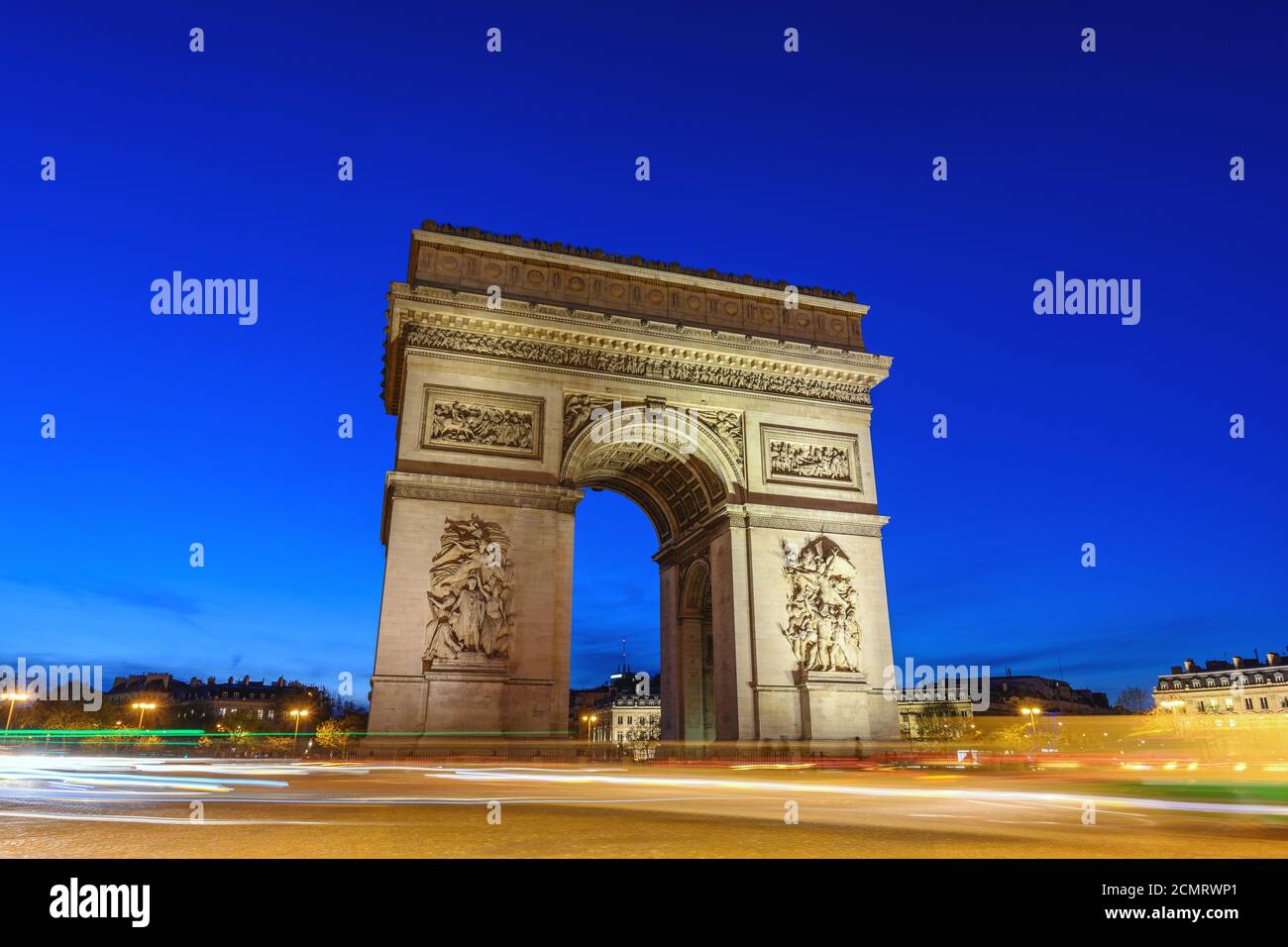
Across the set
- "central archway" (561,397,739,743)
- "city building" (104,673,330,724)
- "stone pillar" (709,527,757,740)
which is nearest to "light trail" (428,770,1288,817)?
"stone pillar" (709,527,757,740)

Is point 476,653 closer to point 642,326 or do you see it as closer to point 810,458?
point 642,326

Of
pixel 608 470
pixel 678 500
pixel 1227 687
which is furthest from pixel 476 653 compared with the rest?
pixel 1227 687

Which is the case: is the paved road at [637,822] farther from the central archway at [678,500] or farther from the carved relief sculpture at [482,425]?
the central archway at [678,500]

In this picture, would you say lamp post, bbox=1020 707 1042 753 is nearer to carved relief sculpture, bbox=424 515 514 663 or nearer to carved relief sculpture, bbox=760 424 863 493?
carved relief sculpture, bbox=760 424 863 493
